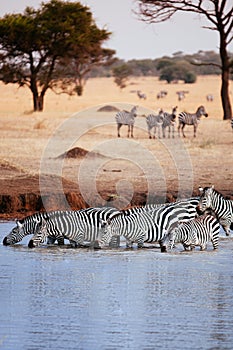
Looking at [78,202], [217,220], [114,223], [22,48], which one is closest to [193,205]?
[217,220]

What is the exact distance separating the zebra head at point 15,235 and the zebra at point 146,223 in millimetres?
877

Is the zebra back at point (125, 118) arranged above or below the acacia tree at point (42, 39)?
below

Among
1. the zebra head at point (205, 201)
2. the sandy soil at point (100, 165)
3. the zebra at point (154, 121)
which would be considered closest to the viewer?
the zebra head at point (205, 201)

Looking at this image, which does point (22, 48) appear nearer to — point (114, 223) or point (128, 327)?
point (114, 223)

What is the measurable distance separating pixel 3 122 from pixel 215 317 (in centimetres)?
1962

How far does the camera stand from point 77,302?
6.98 metres

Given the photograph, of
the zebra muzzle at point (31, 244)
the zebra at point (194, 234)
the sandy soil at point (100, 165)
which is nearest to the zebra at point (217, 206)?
the zebra at point (194, 234)

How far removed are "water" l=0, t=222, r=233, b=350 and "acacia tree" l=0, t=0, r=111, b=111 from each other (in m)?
23.7

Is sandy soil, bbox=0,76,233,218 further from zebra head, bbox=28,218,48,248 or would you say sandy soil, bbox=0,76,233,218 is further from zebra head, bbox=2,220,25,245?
zebra head, bbox=28,218,48,248

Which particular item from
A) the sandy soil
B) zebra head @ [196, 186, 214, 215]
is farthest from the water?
the sandy soil

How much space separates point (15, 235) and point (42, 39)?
23.8 meters

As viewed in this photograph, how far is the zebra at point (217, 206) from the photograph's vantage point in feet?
33.9

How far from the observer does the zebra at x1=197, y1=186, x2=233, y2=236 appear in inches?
407

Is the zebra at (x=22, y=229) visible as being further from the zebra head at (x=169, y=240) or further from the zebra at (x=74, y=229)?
the zebra head at (x=169, y=240)
